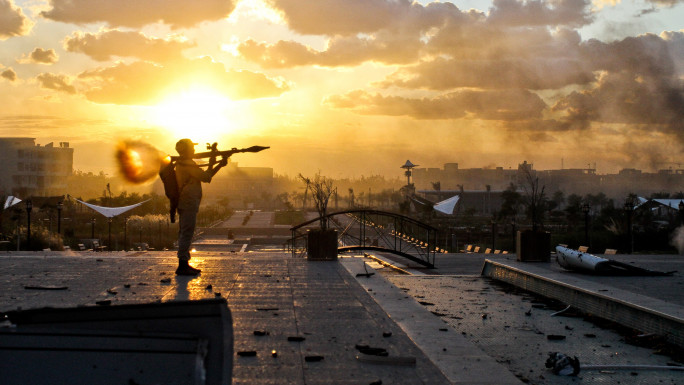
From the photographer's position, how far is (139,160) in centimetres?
2573

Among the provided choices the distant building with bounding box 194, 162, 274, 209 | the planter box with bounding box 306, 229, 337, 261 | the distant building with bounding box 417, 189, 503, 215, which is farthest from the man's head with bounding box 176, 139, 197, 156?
the distant building with bounding box 194, 162, 274, 209

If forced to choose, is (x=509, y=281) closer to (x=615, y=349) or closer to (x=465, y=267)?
(x=465, y=267)

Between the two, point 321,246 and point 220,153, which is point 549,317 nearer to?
point 220,153

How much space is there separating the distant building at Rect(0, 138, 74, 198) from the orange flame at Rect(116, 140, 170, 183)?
272ft

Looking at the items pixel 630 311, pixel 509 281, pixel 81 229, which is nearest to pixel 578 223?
pixel 81 229

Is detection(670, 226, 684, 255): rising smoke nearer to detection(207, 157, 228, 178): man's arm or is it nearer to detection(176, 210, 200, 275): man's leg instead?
detection(207, 157, 228, 178): man's arm

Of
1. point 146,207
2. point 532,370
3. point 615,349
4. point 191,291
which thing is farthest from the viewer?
point 146,207

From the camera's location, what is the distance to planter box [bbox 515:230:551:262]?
14180 millimetres

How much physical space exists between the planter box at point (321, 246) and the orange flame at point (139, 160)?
10.2 metres

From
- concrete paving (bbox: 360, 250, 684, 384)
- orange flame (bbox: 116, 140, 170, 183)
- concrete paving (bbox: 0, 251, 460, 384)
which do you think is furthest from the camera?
orange flame (bbox: 116, 140, 170, 183)

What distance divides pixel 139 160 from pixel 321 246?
47.1 feet

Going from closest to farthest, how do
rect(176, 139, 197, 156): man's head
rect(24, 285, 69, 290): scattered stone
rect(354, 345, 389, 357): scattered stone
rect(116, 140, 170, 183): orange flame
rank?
rect(354, 345, 389, 357): scattered stone → rect(24, 285, 69, 290): scattered stone → rect(176, 139, 197, 156): man's head → rect(116, 140, 170, 183): orange flame

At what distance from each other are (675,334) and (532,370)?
1919mm

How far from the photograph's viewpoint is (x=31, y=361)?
114 inches
